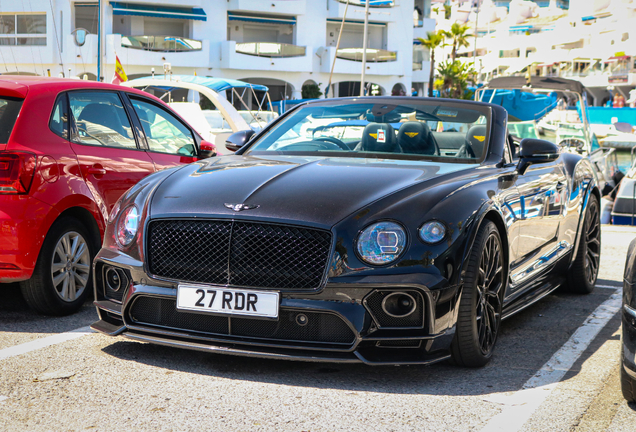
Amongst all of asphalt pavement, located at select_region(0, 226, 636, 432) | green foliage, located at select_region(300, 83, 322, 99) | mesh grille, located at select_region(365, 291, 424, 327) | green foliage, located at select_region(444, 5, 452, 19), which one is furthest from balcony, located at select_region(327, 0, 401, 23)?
green foliage, located at select_region(444, 5, 452, 19)

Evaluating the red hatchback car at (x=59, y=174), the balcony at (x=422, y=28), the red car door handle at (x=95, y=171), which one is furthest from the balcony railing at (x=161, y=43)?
the red car door handle at (x=95, y=171)

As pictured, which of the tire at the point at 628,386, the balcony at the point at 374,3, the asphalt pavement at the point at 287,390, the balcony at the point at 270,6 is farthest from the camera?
the balcony at the point at 374,3

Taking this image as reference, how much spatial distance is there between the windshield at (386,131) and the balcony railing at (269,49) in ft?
132

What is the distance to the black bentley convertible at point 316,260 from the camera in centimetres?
345

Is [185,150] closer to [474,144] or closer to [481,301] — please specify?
[474,144]

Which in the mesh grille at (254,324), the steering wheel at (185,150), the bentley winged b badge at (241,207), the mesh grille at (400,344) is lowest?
the mesh grille at (400,344)

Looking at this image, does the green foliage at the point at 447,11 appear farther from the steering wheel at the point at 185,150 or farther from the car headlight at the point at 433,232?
the car headlight at the point at 433,232

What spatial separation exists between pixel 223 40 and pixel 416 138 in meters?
41.2

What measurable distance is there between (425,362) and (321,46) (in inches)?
1775

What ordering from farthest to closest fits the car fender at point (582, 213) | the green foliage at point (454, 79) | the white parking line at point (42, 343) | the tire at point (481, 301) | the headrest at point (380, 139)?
the green foliage at point (454, 79) < the car fender at point (582, 213) < the headrest at point (380, 139) < the white parking line at point (42, 343) < the tire at point (481, 301)

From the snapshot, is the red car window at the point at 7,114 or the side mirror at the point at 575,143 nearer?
the red car window at the point at 7,114

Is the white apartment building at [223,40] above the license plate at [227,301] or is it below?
above

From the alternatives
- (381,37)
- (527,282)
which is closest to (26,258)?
(527,282)

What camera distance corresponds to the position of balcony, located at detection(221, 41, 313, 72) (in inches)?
1738
